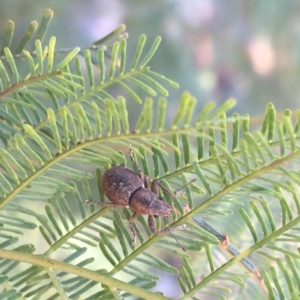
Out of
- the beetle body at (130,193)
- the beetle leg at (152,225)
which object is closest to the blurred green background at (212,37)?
the beetle body at (130,193)

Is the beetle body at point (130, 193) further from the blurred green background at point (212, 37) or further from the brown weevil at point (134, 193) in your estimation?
the blurred green background at point (212, 37)

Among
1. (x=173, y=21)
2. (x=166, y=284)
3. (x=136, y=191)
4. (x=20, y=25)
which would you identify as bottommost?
(x=136, y=191)

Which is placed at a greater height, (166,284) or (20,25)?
(20,25)

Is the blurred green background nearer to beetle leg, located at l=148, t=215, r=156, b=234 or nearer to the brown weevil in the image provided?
the brown weevil

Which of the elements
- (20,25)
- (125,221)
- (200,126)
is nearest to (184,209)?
(125,221)

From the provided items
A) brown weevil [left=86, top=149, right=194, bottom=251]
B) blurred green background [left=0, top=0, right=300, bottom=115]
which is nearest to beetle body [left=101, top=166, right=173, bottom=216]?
brown weevil [left=86, top=149, right=194, bottom=251]

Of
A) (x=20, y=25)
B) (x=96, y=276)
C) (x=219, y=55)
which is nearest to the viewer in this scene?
(x=96, y=276)

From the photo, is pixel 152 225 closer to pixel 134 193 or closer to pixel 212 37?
pixel 134 193

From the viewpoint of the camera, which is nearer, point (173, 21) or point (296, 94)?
point (173, 21)

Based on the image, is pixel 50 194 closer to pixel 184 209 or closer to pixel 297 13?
pixel 184 209
